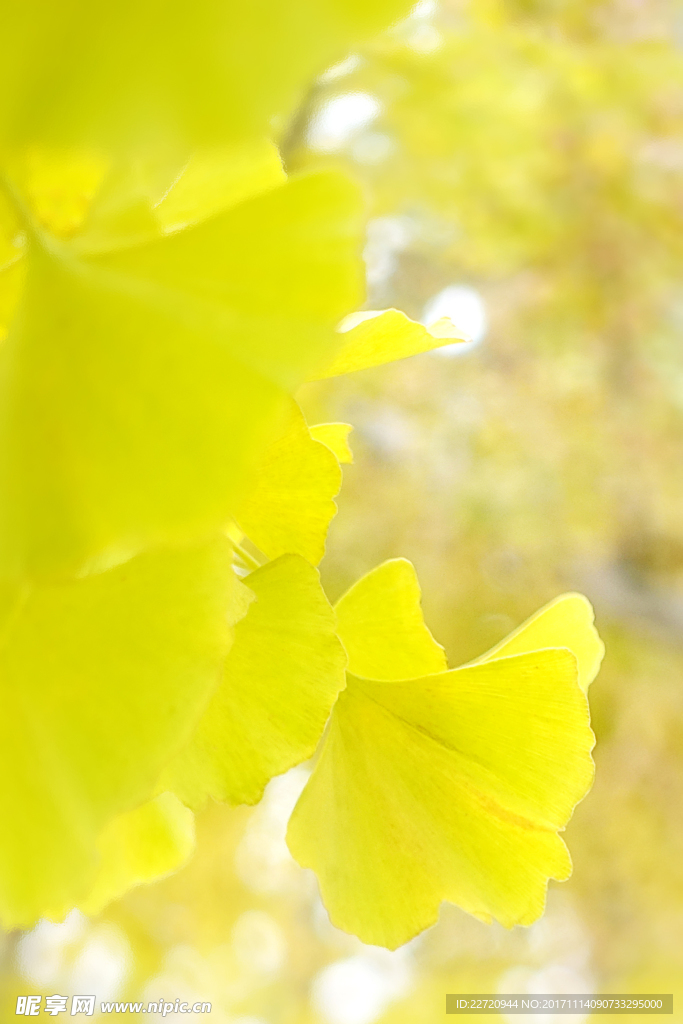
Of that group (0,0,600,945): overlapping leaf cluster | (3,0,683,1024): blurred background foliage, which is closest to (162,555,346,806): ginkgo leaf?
(0,0,600,945): overlapping leaf cluster

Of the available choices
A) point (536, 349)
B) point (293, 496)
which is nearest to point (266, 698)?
point (293, 496)

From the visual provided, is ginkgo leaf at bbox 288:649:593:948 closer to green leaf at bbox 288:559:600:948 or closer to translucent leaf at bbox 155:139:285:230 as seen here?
green leaf at bbox 288:559:600:948

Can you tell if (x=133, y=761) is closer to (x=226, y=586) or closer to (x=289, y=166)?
(x=226, y=586)

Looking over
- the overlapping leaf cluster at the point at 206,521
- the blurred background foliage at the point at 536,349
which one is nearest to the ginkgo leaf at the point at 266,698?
the overlapping leaf cluster at the point at 206,521

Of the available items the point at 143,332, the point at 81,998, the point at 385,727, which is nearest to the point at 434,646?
the point at 385,727

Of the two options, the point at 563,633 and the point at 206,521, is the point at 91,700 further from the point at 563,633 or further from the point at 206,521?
the point at 563,633

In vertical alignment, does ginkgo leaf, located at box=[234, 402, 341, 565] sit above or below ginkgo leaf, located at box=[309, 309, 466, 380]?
below
